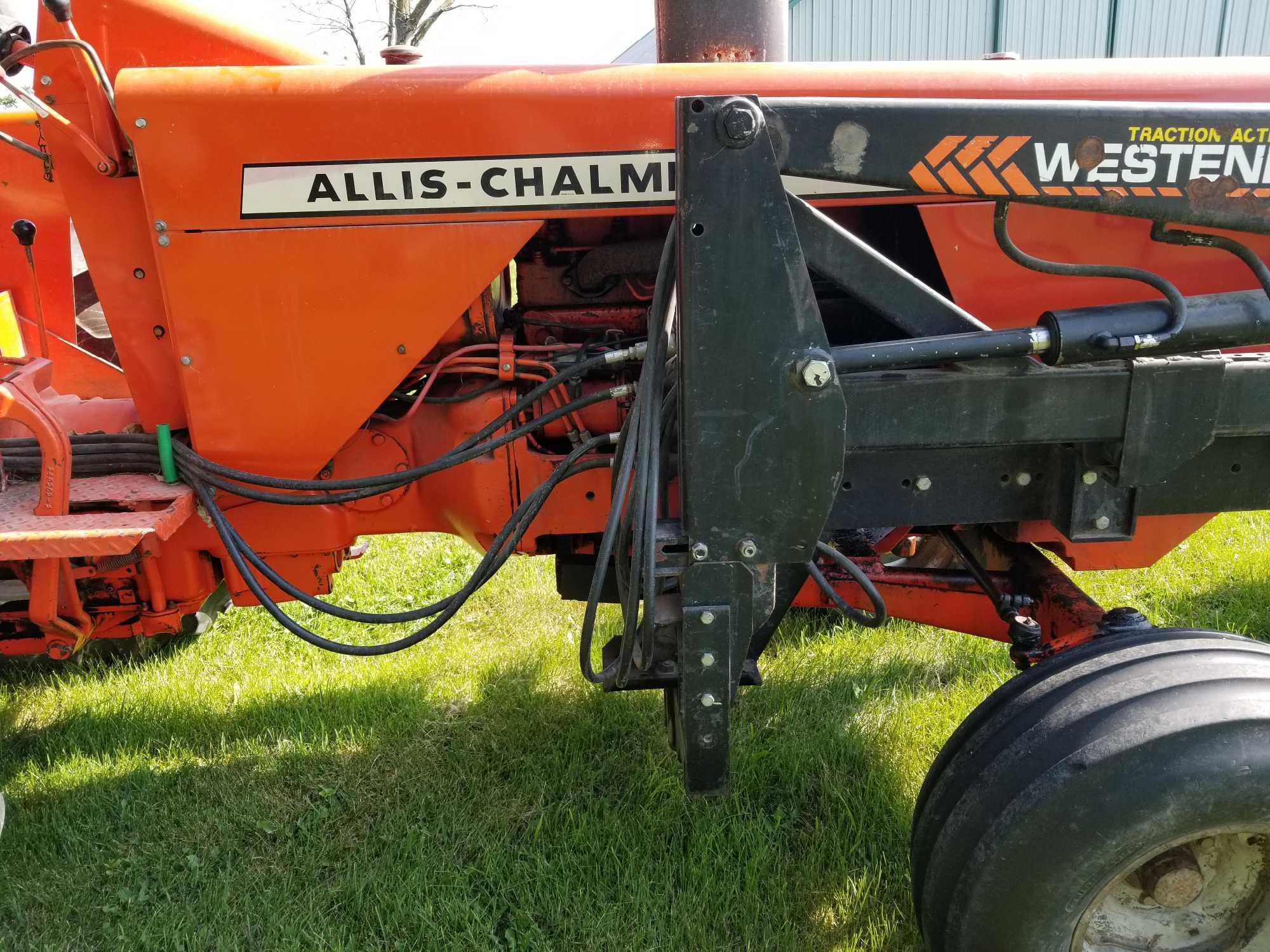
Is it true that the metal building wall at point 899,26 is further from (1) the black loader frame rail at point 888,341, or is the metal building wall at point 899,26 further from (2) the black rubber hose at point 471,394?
(1) the black loader frame rail at point 888,341

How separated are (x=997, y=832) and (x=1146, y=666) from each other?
39 cm

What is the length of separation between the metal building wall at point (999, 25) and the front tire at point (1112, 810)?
40.3 feet

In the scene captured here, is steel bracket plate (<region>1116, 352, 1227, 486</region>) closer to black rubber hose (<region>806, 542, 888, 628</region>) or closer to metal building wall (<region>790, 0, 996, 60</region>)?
black rubber hose (<region>806, 542, 888, 628</region>)

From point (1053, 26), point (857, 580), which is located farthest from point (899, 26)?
point (857, 580)

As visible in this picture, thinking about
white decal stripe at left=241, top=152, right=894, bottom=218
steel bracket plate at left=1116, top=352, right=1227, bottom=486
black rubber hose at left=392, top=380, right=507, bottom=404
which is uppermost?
white decal stripe at left=241, top=152, right=894, bottom=218

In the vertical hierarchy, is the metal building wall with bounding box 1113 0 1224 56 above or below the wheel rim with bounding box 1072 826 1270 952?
above

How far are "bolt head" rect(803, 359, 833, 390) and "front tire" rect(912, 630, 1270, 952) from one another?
71 cm

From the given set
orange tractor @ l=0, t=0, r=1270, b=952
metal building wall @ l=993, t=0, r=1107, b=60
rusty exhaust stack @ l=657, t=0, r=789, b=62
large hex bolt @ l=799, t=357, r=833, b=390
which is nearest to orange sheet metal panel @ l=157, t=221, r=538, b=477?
orange tractor @ l=0, t=0, r=1270, b=952

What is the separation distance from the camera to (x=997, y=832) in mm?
1577

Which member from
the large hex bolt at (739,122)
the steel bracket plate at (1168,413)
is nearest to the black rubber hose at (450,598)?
the large hex bolt at (739,122)

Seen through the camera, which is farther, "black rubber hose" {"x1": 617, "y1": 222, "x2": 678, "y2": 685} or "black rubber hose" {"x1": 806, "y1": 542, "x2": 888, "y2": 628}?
"black rubber hose" {"x1": 806, "y1": 542, "x2": 888, "y2": 628}

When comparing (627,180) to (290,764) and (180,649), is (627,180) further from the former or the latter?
(180,649)

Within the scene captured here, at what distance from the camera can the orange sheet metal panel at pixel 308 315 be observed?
2.01 metres

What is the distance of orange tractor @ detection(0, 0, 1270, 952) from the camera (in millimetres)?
1521
